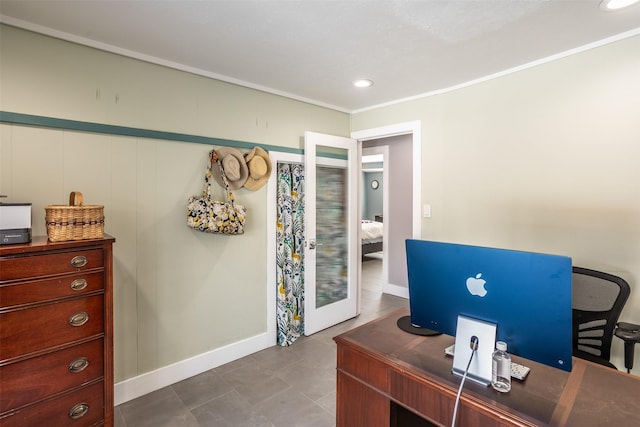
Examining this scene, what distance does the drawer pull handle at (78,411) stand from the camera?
1.62m

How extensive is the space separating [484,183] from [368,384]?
A: 2096 millimetres

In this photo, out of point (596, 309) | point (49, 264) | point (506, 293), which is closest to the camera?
point (506, 293)

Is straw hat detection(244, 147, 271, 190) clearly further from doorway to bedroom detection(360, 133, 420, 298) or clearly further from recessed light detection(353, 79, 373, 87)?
doorway to bedroom detection(360, 133, 420, 298)

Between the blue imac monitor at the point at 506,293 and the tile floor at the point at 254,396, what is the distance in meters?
1.39

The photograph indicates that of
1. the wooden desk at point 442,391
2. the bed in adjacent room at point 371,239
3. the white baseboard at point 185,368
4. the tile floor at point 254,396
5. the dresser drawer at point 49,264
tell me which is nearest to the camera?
the wooden desk at point 442,391

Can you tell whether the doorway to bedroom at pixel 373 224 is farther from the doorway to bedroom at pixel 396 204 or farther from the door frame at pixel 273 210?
the door frame at pixel 273 210

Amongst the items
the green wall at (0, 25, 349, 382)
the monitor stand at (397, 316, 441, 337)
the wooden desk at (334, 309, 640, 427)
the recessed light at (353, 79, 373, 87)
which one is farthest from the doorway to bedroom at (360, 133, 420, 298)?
the wooden desk at (334, 309, 640, 427)

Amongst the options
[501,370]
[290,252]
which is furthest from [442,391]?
[290,252]

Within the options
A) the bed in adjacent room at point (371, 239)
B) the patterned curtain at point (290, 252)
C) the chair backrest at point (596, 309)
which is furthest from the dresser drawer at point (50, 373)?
the bed in adjacent room at point (371, 239)

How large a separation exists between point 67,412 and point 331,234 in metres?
2.58

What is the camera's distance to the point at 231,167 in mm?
2621

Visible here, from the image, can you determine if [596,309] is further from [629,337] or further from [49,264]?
[49,264]

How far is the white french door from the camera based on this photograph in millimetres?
3279

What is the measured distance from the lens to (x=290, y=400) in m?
2.30
